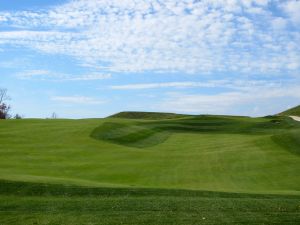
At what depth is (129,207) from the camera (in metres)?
16.0

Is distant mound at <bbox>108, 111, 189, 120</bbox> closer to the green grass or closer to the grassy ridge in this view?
the green grass

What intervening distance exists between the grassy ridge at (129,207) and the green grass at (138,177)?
3 centimetres

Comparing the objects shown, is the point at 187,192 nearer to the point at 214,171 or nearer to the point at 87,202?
the point at 87,202

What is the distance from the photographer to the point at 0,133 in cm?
4331

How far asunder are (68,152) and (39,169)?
6.86m

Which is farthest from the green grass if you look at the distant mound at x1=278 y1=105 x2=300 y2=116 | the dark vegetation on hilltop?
the distant mound at x1=278 y1=105 x2=300 y2=116

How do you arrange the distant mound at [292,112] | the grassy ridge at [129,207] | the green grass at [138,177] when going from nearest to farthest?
the grassy ridge at [129,207] < the green grass at [138,177] < the distant mound at [292,112]

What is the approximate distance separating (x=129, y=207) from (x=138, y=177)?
1084 cm

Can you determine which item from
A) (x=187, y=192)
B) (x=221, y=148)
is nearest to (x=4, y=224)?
(x=187, y=192)

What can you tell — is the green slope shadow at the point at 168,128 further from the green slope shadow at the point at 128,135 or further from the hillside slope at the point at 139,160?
the hillside slope at the point at 139,160

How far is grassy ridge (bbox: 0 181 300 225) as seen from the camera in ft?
46.8

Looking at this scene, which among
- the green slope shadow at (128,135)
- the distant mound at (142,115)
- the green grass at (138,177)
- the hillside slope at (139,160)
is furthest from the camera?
the distant mound at (142,115)

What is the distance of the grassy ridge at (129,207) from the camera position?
46.8 feet

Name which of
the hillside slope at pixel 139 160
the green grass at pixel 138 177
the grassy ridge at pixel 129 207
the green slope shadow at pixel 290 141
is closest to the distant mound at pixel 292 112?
the green grass at pixel 138 177
